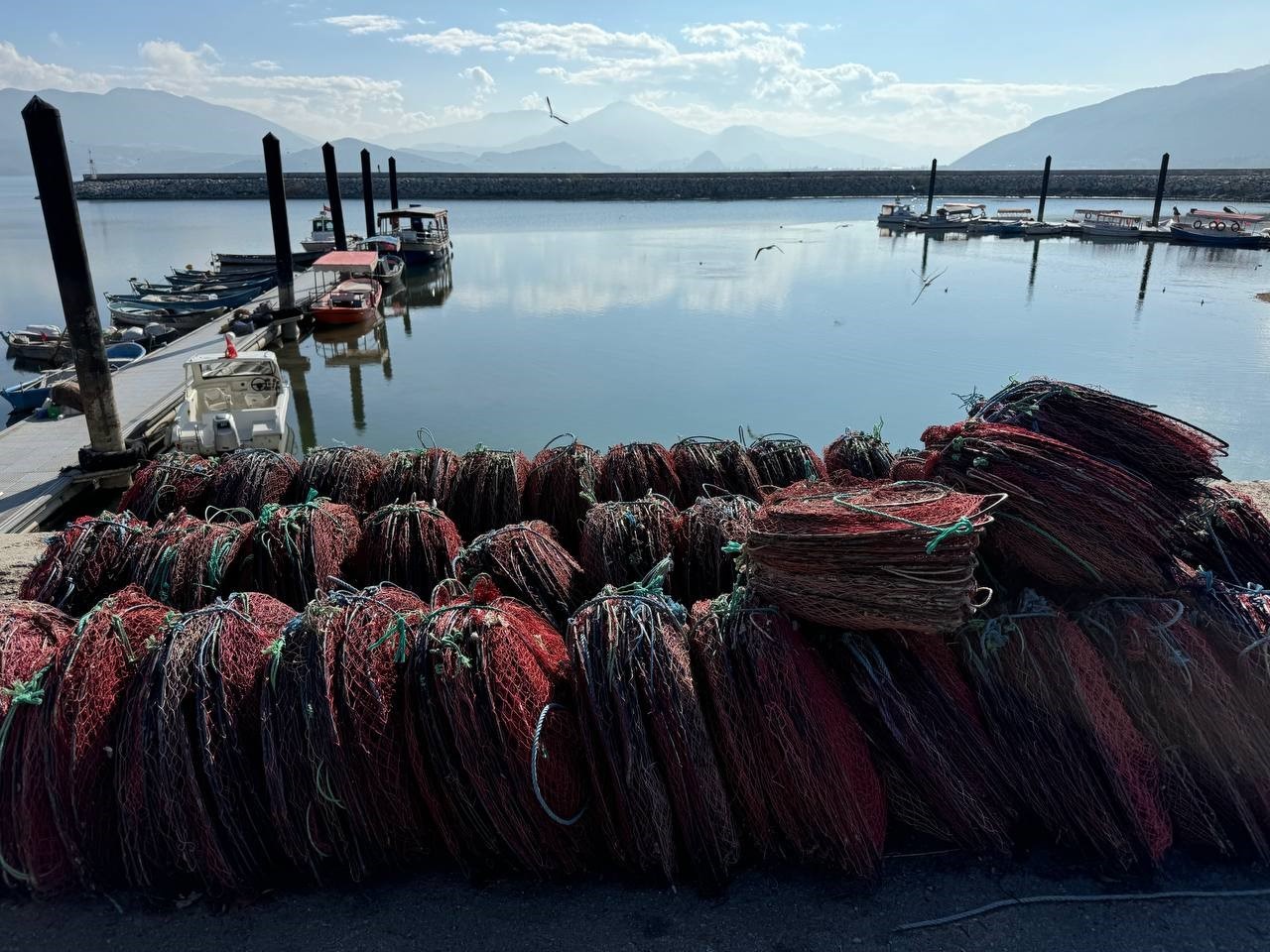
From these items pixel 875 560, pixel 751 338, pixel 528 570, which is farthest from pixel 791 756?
pixel 751 338

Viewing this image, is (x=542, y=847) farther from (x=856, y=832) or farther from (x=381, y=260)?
(x=381, y=260)

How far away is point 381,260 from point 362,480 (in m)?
32.1

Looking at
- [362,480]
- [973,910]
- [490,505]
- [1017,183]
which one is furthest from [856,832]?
[1017,183]

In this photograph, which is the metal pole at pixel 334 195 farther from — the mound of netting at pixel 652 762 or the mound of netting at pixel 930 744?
the mound of netting at pixel 930 744

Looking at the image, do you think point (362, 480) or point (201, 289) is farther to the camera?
point (201, 289)

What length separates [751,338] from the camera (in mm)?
24812

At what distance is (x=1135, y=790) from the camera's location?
3848 millimetres

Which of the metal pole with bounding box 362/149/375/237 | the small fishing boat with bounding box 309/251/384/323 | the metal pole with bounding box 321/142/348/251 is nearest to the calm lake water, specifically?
the small fishing boat with bounding box 309/251/384/323

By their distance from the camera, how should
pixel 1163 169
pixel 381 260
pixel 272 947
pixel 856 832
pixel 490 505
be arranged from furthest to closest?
pixel 1163 169, pixel 381 260, pixel 490 505, pixel 856 832, pixel 272 947

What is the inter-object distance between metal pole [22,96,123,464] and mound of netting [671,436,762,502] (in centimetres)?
867

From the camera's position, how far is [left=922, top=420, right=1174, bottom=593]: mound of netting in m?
4.29

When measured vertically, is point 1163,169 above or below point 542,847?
above

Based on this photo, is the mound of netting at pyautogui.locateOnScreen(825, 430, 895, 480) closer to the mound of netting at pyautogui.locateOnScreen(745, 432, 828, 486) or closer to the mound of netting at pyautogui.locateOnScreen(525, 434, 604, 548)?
the mound of netting at pyautogui.locateOnScreen(745, 432, 828, 486)

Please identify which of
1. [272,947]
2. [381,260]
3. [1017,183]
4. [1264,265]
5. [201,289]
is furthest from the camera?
[1017,183]
